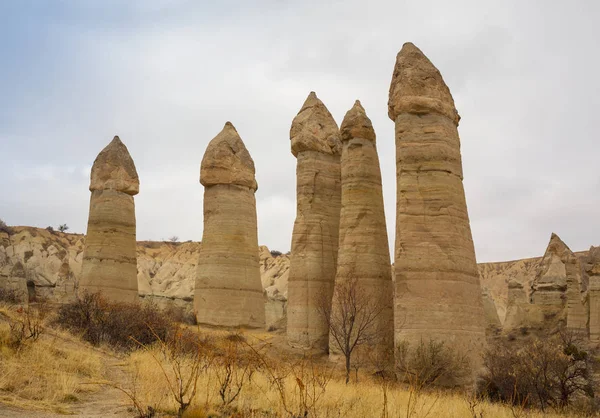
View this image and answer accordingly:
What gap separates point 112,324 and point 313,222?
24.9ft

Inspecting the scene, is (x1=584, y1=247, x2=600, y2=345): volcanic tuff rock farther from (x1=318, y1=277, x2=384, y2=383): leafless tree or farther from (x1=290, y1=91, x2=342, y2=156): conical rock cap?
(x1=290, y1=91, x2=342, y2=156): conical rock cap

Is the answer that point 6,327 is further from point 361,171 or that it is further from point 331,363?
point 361,171

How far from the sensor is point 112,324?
52.1 feet

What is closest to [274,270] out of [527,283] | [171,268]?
[171,268]

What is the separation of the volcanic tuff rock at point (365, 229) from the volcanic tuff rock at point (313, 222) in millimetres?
1995

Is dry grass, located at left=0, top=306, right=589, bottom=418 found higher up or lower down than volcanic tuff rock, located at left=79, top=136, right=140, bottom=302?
lower down

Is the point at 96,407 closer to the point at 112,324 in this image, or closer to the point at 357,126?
the point at 112,324

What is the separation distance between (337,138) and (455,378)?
35.3 feet

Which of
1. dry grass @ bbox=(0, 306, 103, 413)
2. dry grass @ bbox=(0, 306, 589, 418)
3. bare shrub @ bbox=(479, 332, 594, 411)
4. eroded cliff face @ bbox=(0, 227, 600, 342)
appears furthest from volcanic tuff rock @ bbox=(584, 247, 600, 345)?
dry grass @ bbox=(0, 306, 103, 413)

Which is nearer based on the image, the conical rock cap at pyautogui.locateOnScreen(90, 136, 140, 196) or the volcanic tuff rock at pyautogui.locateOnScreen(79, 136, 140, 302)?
the volcanic tuff rock at pyautogui.locateOnScreen(79, 136, 140, 302)

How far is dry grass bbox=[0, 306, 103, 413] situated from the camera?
288 inches

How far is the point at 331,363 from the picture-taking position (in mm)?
17578

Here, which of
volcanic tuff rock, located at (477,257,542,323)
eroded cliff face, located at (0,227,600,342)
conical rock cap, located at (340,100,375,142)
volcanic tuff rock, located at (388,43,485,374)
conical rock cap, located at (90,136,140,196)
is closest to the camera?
volcanic tuff rock, located at (388,43,485,374)

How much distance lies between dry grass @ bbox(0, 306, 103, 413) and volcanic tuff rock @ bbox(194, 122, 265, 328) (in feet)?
37.5
